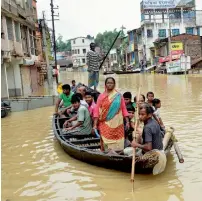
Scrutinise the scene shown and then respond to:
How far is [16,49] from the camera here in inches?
793

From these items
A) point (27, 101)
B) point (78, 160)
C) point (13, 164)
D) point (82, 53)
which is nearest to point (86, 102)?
point (78, 160)

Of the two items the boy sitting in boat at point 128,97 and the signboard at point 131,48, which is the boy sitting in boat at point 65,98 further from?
the signboard at point 131,48

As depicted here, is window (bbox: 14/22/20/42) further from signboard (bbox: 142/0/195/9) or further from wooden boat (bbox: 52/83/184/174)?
signboard (bbox: 142/0/195/9)

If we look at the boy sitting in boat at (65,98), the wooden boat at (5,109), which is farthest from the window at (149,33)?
the boy sitting in boat at (65,98)

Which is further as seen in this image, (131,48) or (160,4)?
(131,48)

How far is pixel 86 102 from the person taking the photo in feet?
24.0

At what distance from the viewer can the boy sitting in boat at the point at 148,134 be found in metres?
5.21

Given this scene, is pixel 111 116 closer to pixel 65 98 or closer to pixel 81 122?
pixel 81 122

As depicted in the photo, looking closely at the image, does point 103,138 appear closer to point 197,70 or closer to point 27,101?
point 27,101

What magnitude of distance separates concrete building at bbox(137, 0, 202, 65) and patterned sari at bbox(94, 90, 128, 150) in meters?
45.3

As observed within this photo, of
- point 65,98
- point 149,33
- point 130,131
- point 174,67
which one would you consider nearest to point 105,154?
point 130,131

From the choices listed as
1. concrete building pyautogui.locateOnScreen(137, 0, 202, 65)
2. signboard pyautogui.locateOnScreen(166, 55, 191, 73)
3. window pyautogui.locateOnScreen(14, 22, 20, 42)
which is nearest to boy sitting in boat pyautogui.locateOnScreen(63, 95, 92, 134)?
window pyautogui.locateOnScreen(14, 22, 20, 42)

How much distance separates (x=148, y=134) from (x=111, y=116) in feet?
2.74

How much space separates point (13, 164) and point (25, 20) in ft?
56.5
